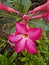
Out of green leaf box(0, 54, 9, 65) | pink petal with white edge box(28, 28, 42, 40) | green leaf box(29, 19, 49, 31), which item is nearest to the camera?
pink petal with white edge box(28, 28, 42, 40)

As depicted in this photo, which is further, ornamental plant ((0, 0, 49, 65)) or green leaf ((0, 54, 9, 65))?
green leaf ((0, 54, 9, 65))

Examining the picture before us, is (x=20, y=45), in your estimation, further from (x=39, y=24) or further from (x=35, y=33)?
(x=39, y=24)

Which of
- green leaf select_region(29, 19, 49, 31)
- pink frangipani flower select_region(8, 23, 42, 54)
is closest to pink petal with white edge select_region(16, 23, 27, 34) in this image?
pink frangipani flower select_region(8, 23, 42, 54)

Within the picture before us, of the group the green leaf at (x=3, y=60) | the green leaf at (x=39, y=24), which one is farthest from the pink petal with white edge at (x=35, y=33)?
the green leaf at (x=3, y=60)

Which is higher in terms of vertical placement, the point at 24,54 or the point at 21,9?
the point at 21,9

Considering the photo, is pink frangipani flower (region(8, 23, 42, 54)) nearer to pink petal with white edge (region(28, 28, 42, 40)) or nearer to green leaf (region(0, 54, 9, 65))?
pink petal with white edge (region(28, 28, 42, 40))

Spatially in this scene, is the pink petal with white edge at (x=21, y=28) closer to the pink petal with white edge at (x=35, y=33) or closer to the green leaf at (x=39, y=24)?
the pink petal with white edge at (x=35, y=33)

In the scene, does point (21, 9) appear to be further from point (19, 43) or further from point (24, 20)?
point (19, 43)

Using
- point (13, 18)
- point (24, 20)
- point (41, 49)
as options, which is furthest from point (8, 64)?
point (24, 20)
